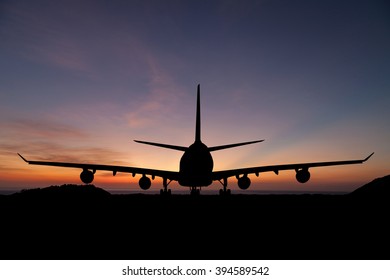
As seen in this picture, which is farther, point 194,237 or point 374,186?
point 374,186

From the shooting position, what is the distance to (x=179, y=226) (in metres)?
11.8

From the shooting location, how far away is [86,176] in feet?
86.2

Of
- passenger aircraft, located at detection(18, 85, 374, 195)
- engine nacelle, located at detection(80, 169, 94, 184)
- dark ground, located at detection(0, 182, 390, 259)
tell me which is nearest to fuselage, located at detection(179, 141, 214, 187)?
passenger aircraft, located at detection(18, 85, 374, 195)

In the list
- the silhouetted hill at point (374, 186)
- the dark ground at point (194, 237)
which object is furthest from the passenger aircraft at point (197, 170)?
the dark ground at point (194, 237)

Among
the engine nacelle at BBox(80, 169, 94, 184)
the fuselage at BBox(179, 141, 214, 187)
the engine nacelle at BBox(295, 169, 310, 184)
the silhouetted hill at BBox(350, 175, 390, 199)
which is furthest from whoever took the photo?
the fuselage at BBox(179, 141, 214, 187)

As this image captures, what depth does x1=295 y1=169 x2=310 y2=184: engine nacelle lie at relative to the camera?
2578cm

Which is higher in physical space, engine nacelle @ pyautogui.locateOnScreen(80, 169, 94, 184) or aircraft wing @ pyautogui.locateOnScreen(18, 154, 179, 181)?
aircraft wing @ pyautogui.locateOnScreen(18, 154, 179, 181)

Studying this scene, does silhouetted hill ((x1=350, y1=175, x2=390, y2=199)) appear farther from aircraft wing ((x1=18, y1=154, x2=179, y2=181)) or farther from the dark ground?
aircraft wing ((x1=18, y1=154, x2=179, y2=181))

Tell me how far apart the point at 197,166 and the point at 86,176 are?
11.6m

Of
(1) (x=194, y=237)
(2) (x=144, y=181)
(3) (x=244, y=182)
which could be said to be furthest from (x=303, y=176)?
(1) (x=194, y=237)

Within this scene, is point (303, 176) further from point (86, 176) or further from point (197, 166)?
point (86, 176)

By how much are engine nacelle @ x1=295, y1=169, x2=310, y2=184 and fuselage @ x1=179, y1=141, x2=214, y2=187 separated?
9191 mm

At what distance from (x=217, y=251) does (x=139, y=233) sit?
3733 millimetres
